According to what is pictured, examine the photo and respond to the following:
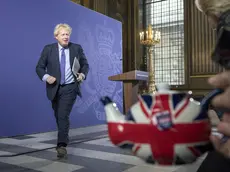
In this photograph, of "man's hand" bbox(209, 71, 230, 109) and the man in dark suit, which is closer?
"man's hand" bbox(209, 71, 230, 109)

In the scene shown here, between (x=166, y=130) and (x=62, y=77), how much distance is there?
2.69 meters

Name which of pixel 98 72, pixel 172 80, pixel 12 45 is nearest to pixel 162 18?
pixel 172 80

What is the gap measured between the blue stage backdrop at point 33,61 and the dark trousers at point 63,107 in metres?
1.63

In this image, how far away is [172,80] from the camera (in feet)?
31.7

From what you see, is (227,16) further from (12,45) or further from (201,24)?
(201,24)

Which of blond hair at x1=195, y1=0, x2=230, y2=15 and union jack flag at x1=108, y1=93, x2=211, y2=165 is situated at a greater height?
blond hair at x1=195, y1=0, x2=230, y2=15

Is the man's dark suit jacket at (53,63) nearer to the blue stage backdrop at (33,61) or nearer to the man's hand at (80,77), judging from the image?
the man's hand at (80,77)

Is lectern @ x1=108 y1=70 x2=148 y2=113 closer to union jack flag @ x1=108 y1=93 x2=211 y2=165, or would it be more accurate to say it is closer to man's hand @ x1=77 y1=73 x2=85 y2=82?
man's hand @ x1=77 y1=73 x2=85 y2=82

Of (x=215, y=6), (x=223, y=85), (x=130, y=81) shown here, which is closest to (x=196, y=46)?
(x=130, y=81)

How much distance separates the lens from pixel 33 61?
467cm

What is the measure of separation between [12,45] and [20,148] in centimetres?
168

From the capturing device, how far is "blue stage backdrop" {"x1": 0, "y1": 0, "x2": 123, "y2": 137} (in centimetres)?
427

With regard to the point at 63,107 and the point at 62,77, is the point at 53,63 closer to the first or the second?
the point at 62,77

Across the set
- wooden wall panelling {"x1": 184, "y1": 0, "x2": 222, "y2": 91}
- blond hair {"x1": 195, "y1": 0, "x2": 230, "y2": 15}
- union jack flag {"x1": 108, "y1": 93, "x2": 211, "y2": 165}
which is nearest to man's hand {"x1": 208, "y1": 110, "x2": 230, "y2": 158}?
union jack flag {"x1": 108, "y1": 93, "x2": 211, "y2": 165}
